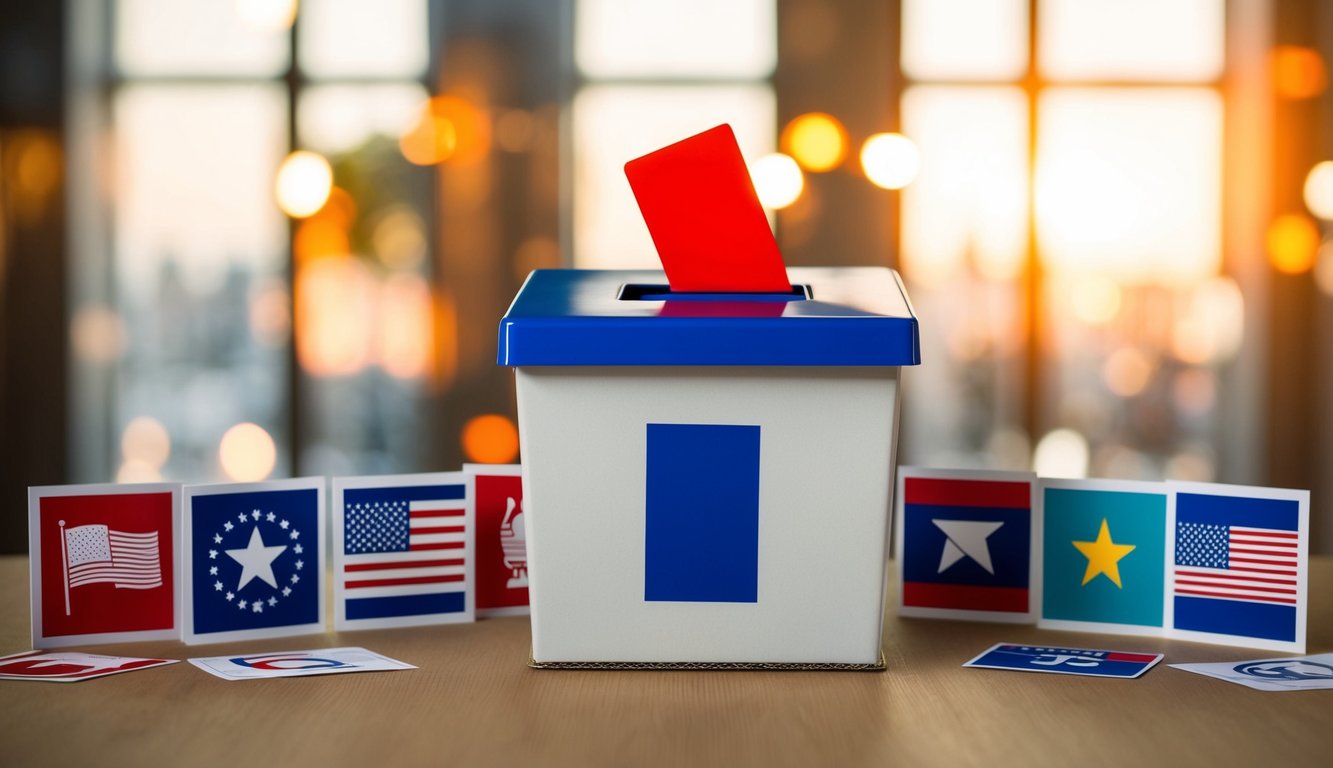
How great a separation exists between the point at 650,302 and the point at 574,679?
0.83ft

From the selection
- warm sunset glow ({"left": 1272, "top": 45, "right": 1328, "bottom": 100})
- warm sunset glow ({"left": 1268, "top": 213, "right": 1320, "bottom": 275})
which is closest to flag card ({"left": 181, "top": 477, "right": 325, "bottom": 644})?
warm sunset glow ({"left": 1268, "top": 213, "right": 1320, "bottom": 275})

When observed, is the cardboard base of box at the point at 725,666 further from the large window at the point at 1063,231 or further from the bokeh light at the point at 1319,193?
the bokeh light at the point at 1319,193

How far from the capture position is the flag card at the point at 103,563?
0.76 metres

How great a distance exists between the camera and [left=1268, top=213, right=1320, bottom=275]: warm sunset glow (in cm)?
314

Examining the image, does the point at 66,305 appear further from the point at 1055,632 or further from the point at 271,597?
the point at 1055,632

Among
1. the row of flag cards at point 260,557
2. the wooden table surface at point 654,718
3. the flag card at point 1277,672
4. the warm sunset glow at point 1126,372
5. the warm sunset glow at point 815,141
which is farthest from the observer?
the warm sunset glow at point 1126,372

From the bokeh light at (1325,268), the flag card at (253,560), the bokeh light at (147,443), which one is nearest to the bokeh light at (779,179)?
the bokeh light at (1325,268)

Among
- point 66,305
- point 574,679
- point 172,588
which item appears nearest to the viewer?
point 574,679

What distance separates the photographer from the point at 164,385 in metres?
3.17

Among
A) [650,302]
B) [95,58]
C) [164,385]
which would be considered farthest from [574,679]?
[95,58]

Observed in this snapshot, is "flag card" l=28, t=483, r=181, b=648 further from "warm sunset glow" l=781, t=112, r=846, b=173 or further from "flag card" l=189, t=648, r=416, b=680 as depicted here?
"warm sunset glow" l=781, t=112, r=846, b=173

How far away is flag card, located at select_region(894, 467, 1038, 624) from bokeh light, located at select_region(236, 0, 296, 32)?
9.10 ft

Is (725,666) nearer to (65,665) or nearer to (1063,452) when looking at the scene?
(65,665)

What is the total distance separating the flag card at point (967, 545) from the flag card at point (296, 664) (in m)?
0.39
